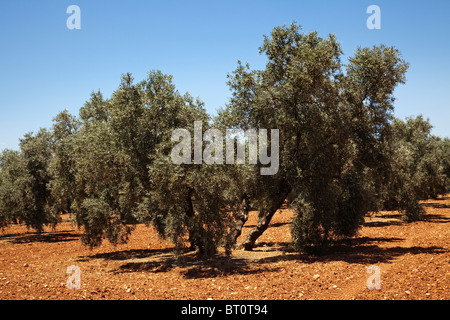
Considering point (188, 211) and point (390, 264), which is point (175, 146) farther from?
point (390, 264)

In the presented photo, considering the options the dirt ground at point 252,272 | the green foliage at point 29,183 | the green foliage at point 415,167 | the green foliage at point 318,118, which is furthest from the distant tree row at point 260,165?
the green foliage at point 29,183

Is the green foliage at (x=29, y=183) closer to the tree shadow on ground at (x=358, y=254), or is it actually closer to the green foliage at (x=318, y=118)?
the green foliage at (x=318, y=118)

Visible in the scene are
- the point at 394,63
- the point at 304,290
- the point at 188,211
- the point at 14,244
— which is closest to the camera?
the point at 304,290

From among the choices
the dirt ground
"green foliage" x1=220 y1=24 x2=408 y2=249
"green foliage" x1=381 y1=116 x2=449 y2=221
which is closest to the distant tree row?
"green foliage" x1=220 y1=24 x2=408 y2=249

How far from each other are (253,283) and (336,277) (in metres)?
3.56

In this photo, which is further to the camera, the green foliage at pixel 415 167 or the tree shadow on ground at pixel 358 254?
the green foliage at pixel 415 167

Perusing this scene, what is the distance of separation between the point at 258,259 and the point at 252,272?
10.4 ft

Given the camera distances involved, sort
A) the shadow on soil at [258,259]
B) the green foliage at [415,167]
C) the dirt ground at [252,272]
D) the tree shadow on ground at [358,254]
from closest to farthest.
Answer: the dirt ground at [252,272], the shadow on soil at [258,259], the tree shadow on ground at [358,254], the green foliage at [415,167]

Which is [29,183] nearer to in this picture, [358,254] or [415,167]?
[358,254]

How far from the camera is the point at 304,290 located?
1330 cm

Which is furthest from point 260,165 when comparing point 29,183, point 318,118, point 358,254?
point 29,183

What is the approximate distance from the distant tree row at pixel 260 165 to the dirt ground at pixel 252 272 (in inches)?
64.8

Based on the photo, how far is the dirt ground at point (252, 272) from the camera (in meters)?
12.8
